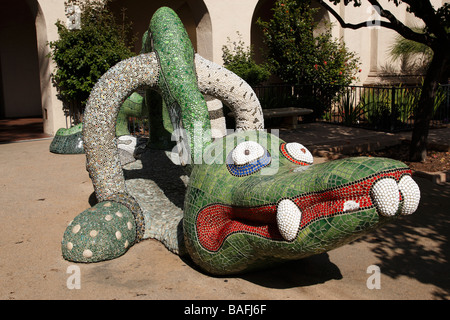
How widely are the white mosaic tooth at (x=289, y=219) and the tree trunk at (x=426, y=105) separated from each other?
5964 millimetres

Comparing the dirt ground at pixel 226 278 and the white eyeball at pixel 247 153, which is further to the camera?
the dirt ground at pixel 226 278

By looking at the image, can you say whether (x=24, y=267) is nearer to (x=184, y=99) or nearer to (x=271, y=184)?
(x=184, y=99)

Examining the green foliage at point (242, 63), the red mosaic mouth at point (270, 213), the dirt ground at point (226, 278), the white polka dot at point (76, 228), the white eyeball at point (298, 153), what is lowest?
the dirt ground at point (226, 278)

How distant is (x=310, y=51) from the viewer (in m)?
13.4

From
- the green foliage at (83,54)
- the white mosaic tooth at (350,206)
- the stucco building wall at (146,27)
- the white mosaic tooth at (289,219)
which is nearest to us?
the white mosaic tooth at (350,206)

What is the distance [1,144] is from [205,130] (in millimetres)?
8030

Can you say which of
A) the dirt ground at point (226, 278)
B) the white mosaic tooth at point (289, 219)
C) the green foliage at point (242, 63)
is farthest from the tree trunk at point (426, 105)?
the white mosaic tooth at point (289, 219)

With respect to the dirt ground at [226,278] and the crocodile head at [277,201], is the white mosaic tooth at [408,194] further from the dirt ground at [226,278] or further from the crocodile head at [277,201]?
the dirt ground at [226,278]

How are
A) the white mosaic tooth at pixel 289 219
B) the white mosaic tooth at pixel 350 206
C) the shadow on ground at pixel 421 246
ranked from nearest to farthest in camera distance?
the white mosaic tooth at pixel 350 206 < the white mosaic tooth at pixel 289 219 < the shadow on ground at pixel 421 246

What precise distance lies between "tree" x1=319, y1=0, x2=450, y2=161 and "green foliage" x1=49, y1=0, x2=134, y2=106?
5.43 meters

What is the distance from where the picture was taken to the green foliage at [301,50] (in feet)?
43.4

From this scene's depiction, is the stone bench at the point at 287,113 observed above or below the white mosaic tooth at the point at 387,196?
above

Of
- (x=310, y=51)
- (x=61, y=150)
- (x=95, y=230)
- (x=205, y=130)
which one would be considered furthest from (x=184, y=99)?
(x=310, y=51)

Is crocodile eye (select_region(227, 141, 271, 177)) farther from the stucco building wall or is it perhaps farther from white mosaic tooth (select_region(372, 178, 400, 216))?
the stucco building wall
